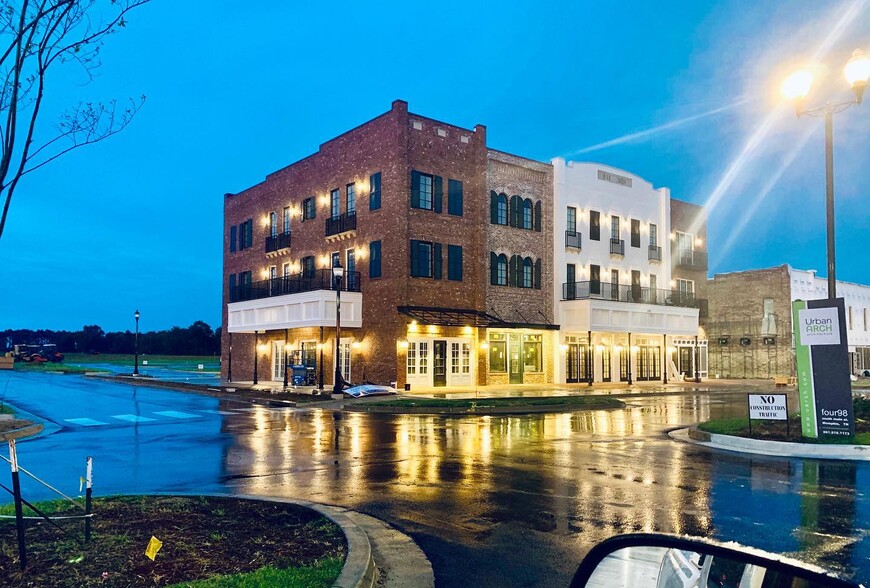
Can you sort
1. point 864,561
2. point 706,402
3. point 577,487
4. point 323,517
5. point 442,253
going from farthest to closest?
point 442,253
point 706,402
point 577,487
point 323,517
point 864,561

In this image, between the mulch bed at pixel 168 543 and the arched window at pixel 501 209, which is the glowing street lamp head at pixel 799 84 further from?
the arched window at pixel 501 209

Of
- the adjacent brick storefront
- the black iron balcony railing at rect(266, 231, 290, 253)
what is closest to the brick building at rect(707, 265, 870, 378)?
the adjacent brick storefront

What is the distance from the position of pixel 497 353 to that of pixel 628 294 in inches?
462

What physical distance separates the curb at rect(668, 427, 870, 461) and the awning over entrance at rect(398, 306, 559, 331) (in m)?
19.1

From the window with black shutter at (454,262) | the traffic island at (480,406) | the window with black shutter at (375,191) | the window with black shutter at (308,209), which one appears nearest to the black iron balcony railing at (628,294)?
the window with black shutter at (454,262)

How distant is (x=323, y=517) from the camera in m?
7.55

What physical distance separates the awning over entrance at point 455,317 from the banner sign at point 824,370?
1985cm

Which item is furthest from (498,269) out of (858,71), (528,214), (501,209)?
(858,71)

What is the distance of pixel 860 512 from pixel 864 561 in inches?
102

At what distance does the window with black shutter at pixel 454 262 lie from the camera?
35.4 m

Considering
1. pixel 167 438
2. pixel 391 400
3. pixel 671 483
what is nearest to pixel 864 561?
pixel 671 483

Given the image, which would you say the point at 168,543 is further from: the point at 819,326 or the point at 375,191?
the point at 375,191

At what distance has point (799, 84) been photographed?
47.5 ft

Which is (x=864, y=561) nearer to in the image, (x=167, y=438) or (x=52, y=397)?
(x=167, y=438)
